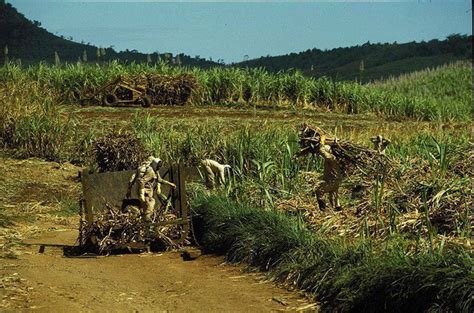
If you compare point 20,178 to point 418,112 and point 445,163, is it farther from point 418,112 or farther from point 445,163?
point 418,112

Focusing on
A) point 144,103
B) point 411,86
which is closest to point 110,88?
point 144,103

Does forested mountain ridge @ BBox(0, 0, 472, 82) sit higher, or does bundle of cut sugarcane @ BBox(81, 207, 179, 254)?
forested mountain ridge @ BBox(0, 0, 472, 82)

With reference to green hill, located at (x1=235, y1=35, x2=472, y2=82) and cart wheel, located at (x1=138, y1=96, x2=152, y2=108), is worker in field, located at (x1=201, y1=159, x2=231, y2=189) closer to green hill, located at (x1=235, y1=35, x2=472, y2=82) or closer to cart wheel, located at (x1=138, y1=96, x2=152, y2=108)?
cart wheel, located at (x1=138, y1=96, x2=152, y2=108)

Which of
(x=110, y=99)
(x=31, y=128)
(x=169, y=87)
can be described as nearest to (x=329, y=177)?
(x=31, y=128)

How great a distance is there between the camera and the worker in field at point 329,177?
8.78 meters

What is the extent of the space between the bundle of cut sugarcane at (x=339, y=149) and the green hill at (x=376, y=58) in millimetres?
53061

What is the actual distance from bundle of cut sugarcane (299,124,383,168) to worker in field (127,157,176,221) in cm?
159

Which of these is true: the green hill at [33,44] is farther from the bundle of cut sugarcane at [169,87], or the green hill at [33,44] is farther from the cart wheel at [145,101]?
the cart wheel at [145,101]

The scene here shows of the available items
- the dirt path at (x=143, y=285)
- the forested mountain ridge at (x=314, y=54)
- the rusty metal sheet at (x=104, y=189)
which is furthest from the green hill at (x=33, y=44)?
the dirt path at (x=143, y=285)

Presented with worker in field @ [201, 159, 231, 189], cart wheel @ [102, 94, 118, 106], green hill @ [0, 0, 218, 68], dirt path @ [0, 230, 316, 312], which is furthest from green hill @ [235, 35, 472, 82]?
dirt path @ [0, 230, 316, 312]

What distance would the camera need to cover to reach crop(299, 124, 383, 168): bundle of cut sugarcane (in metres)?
8.89

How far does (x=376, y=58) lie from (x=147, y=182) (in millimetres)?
77493

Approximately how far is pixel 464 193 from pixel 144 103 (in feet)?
53.3

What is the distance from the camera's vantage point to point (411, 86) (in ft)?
130
